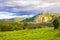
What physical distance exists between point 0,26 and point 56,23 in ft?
186

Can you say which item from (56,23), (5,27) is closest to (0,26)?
(5,27)

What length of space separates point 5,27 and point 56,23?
2164 inches

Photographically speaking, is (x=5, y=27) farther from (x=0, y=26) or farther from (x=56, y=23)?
(x=56, y=23)

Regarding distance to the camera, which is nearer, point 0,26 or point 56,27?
point 56,27

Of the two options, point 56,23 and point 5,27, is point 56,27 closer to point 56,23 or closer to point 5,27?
point 56,23

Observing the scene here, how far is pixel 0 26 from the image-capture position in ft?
389

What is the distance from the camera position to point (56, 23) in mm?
73125

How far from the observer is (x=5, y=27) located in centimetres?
11894

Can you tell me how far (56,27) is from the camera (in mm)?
72875

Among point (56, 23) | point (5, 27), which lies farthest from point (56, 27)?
point (5, 27)

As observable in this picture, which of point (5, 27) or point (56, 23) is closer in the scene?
point (56, 23)

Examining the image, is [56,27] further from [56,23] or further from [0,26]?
[0,26]

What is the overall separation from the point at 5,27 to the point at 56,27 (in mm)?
55059

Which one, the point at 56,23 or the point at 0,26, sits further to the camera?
the point at 0,26
